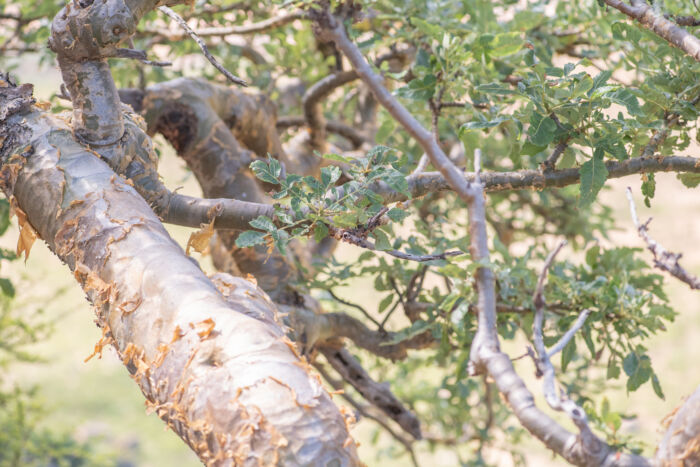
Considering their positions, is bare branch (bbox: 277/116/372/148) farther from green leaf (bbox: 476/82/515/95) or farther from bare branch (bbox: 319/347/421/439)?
green leaf (bbox: 476/82/515/95)

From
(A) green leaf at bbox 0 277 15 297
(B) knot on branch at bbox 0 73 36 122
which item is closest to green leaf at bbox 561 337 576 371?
(B) knot on branch at bbox 0 73 36 122

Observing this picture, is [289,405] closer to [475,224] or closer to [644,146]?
[475,224]

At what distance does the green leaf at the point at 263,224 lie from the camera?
1.02m

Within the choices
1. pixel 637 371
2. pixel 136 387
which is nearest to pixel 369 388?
pixel 637 371

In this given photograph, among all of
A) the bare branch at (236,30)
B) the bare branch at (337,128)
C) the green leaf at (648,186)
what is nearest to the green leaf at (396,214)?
the green leaf at (648,186)

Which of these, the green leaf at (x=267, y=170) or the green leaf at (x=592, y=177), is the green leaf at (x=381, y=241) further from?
the green leaf at (x=592, y=177)

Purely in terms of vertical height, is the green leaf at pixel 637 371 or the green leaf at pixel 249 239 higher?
the green leaf at pixel 249 239

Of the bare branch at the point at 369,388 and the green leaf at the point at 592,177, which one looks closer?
the green leaf at the point at 592,177

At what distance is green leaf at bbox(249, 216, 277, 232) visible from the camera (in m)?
1.02

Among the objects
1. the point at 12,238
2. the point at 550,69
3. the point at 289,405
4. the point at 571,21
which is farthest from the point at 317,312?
the point at 12,238

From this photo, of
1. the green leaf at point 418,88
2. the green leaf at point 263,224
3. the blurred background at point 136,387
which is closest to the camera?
the green leaf at point 263,224

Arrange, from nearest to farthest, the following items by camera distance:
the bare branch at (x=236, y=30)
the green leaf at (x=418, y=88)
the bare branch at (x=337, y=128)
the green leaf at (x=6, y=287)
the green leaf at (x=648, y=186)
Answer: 1. the green leaf at (x=648, y=186)
2. the green leaf at (x=418, y=88)
3. the green leaf at (x=6, y=287)
4. the bare branch at (x=236, y=30)
5. the bare branch at (x=337, y=128)

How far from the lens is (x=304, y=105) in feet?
7.21

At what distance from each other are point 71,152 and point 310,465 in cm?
65
